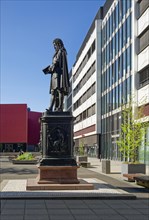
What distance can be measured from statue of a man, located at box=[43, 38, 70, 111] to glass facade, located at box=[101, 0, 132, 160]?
27882 mm

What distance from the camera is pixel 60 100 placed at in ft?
61.9

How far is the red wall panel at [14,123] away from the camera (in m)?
107

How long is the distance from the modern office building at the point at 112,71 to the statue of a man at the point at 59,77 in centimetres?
1663

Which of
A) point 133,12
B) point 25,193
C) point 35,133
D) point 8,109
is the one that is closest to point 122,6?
point 133,12

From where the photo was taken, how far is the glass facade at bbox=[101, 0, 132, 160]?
48.7m

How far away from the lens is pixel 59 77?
62.6 feet

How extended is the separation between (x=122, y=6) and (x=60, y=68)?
3512cm

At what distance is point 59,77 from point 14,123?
90.1m
